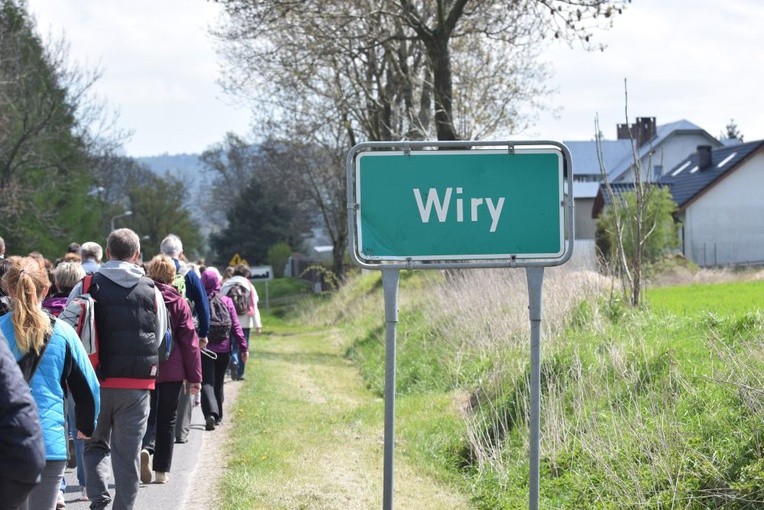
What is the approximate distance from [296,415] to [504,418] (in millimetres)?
3645

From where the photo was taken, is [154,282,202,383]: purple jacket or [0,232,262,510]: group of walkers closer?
[0,232,262,510]: group of walkers

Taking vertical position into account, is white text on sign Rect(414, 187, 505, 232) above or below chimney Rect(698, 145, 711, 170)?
below

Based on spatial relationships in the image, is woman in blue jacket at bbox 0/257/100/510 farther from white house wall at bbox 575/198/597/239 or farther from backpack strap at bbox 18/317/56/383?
white house wall at bbox 575/198/597/239

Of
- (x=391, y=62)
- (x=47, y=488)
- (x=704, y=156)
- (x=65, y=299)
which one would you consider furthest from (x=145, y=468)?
(x=704, y=156)

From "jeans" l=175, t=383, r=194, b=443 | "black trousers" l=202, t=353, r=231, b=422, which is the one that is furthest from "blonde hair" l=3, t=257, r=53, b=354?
"black trousers" l=202, t=353, r=231, b=422

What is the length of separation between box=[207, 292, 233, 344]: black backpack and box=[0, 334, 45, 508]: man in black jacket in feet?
27.6

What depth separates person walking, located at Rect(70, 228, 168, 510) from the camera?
767cm

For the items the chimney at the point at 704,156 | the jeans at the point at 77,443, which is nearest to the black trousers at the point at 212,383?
the jeans at the point at 77,443

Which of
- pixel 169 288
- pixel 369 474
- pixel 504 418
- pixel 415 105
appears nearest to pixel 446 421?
pixel 504 418

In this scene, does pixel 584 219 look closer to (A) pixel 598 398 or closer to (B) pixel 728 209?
(B) pixel 728 209

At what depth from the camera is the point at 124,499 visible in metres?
7.70

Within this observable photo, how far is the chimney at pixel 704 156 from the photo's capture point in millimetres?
64688

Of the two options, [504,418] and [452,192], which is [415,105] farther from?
[452,192]

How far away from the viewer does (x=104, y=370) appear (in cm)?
763
